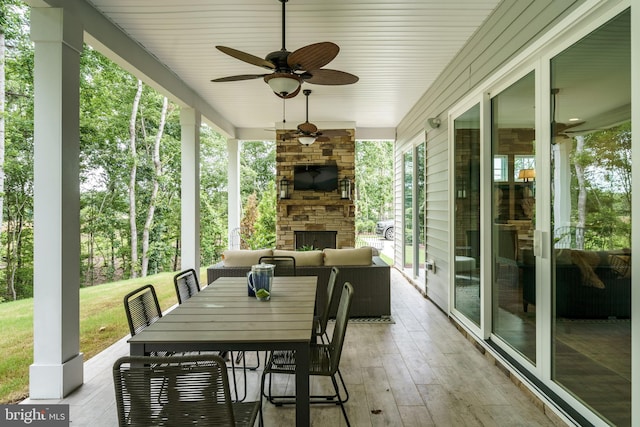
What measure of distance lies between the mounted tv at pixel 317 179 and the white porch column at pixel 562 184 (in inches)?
238

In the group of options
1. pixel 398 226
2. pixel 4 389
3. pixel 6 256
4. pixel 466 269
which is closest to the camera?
pixel 4 389

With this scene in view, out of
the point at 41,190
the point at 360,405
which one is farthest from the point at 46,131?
the point at 360,405

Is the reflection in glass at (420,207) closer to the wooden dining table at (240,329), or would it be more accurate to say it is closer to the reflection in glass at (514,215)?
the reflection in glass at (514,215)

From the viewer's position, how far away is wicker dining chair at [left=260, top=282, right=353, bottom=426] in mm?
2172

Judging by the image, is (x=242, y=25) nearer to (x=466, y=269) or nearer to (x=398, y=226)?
(x=466, y=269)

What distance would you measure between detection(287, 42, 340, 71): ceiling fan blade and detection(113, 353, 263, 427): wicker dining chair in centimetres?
198

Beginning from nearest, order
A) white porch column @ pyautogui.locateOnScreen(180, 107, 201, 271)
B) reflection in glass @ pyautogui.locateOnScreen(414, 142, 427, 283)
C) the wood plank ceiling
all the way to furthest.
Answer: the wood plank ceiling, white porch column @ pyautogui.locateOnScreen(180, 107, 201, 271), reflection in glass @ pyautogui.locateOnScreen(414, 142, 427, 283)

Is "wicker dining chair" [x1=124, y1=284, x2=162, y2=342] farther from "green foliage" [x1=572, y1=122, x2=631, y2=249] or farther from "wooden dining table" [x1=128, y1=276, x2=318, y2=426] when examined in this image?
"green foliage" [x1=572, y1=122, x2=631, y2=249]

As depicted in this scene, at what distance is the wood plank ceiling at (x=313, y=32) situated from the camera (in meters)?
3.38

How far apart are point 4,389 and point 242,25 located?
12.8ft

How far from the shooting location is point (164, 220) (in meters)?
12.0

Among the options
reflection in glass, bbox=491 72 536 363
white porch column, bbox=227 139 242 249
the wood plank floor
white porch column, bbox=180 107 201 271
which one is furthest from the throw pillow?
white porch column, bbox=227 139 242 249

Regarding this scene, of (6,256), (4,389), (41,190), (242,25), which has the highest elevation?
(242,25)

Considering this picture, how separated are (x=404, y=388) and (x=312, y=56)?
254 cm
